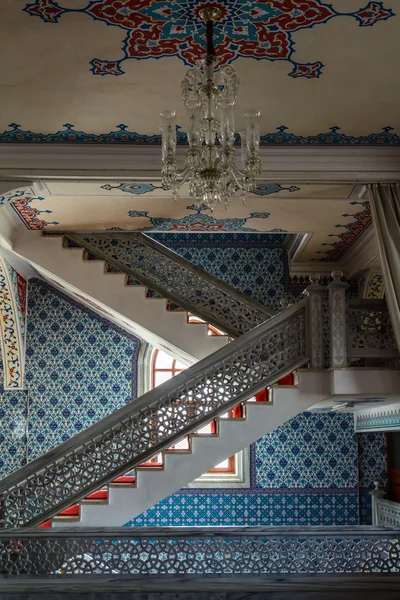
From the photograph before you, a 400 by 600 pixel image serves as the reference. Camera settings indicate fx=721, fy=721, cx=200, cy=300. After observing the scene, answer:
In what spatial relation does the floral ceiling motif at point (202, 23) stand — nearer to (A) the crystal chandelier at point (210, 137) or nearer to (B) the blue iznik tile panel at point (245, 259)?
(A) the crystal chandelier at point (210, 137)

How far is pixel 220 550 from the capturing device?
597 cm

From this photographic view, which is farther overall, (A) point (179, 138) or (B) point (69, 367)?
(B) point (69, 367)

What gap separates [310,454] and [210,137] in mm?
7471

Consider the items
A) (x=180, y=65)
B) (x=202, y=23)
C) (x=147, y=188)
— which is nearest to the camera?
(x=202, y=23)

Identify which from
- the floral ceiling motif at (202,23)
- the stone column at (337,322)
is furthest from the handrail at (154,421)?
the floral ceiling motif at (202,23)

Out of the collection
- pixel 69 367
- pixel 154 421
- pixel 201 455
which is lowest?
pixel 201 455

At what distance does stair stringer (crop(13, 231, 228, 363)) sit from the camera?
956cm

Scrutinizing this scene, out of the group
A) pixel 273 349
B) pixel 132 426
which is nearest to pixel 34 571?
pixel 132 426

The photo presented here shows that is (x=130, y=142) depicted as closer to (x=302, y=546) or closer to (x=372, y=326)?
(x=372, y=326)

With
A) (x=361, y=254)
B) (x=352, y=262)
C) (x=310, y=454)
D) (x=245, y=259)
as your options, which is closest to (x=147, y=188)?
(x=361, y=254)

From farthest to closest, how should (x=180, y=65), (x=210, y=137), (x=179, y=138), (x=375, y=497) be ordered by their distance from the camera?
(x=375, y=497), (x=179, y=138), (x=180, y=65), (x=210, y=137)

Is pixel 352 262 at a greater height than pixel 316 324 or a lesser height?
greater

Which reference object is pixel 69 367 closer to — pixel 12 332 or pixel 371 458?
pixel 12 332

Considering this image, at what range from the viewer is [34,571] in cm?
600
